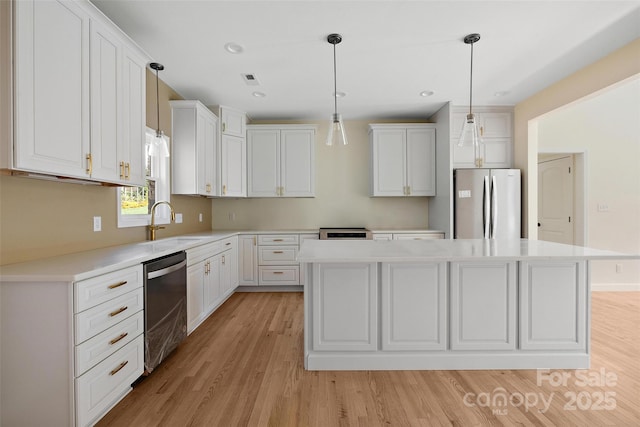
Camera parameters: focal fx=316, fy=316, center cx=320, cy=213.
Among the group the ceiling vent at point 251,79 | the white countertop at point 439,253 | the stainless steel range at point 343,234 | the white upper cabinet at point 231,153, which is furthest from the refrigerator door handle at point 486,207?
the white upper cabinet at point 231,153

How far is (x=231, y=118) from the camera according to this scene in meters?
4.47

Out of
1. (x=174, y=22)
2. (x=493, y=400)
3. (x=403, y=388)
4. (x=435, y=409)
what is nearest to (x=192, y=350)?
(x=403, y=388)

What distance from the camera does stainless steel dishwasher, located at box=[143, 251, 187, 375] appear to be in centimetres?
215

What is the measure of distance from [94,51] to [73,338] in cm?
170

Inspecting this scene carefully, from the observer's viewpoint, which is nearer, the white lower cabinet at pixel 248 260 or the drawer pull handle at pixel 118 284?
the drawer pull handle at pixel 118 284

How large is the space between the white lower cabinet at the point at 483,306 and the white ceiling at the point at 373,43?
1.88 m

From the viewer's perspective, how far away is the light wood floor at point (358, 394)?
1790 mm

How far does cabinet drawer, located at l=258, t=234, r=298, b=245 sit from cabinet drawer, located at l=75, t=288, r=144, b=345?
249 cm

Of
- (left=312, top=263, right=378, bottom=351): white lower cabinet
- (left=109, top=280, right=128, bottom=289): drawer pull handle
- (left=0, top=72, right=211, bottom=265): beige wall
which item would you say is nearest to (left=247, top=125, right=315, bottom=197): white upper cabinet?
(left=0, top=72, right=211, bottom=265): beige wall

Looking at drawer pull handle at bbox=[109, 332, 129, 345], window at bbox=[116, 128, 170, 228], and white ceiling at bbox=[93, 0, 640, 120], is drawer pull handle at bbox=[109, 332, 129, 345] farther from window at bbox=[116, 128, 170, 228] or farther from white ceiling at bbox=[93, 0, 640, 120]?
white ceiling at bbox=[93, 0, 640, 120]

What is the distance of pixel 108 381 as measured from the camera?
1777 mm

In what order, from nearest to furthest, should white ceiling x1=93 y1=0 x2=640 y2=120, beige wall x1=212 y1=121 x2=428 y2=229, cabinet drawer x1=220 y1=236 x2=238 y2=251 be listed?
white ceiling x1=93 y1=0 x2=640 y2=120 < cabinet drawer x1=220 y1=236 x2=238 y2=251 < beige wall x1=212 y1=121 x2=428 y2=229

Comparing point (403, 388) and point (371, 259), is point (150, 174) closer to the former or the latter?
point (371, 259)

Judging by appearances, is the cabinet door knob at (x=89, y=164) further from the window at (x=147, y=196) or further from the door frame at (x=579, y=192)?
the door frame at (x=579, y=192)
